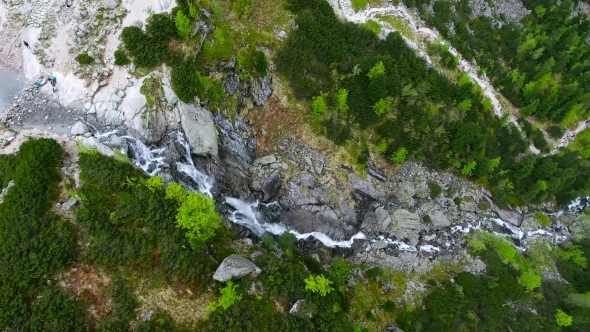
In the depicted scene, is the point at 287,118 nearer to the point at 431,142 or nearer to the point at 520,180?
the point at 431,142

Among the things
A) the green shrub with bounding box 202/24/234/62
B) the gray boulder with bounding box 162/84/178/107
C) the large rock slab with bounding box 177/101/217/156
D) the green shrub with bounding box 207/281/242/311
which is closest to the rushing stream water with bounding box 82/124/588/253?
the large rock slab with bounding box 177/101/217/156

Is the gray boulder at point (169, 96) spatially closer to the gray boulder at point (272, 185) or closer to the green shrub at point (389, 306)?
the gray boulder at point (272, 185)

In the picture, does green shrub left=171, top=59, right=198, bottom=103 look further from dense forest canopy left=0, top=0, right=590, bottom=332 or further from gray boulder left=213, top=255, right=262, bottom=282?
gray boulder left=213, top=255, right=262, bottom=282

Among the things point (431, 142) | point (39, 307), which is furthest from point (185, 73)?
point (431, 142)

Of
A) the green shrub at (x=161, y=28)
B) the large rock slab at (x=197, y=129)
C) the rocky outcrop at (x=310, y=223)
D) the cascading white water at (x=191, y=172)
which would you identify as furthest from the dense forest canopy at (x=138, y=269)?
the green shrub at (x=161, y=28)

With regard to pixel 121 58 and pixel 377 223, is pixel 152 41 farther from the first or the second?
pixel 377 223

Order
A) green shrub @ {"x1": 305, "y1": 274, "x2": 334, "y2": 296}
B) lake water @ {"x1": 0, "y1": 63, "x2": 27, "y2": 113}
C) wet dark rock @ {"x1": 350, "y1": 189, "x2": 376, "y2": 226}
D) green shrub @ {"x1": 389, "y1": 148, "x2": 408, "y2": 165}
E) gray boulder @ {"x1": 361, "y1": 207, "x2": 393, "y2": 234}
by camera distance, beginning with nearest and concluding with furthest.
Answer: green shrub @ {"x1": 305, "y1": 274, "x2": 334, "y2": 296}, lake water @ {"x1": 0, "y1": 63, "x2": 27, "y2": 113}, gray boulder @ {"x1": 361, "y1": 207, "x2": 393, "y2": 234}, wet dark rock @ {"x1": 350, "y1": 189, "x2": 376, "y2": 226}, green shrub @ {"x1": 389, "y1": 148, "x2": 408, "y2": 165}

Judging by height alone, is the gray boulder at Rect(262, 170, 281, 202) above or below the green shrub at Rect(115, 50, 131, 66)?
below
